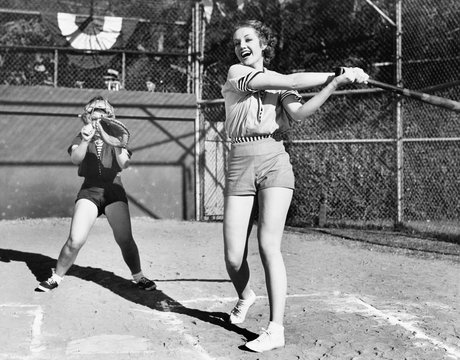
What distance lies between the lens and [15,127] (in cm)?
1105

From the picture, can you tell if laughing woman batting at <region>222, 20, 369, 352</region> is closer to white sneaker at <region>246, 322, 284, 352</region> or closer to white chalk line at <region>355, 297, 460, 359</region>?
white sneaker at <region>246, 322, 284, 352</region>

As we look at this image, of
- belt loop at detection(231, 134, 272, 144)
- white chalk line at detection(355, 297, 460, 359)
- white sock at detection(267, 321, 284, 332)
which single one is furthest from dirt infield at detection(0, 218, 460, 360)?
belt loop at detection(231, 134, 272, 144)

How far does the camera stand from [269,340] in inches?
146

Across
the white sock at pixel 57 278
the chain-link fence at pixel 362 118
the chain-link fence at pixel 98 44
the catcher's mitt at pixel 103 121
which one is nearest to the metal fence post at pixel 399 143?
the chain-link fence at pixel 362 118

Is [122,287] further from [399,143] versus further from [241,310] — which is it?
[399,143]

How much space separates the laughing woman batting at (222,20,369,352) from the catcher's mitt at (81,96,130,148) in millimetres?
1683

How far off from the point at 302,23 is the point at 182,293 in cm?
1043

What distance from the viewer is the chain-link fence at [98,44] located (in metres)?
12.1

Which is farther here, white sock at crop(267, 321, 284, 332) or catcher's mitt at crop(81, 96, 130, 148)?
catcher's mitt at crop(81, 96, 130, 148)

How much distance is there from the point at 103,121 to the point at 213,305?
6.16ft

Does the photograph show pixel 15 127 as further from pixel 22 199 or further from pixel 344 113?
pixel 344 113

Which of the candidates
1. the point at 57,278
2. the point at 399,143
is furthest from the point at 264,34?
the point at 399,143

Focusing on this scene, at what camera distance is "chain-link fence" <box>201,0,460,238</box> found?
11203 mm

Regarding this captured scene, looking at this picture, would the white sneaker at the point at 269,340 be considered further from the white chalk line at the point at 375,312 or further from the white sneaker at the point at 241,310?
the white chalk line at the point at 375,312
